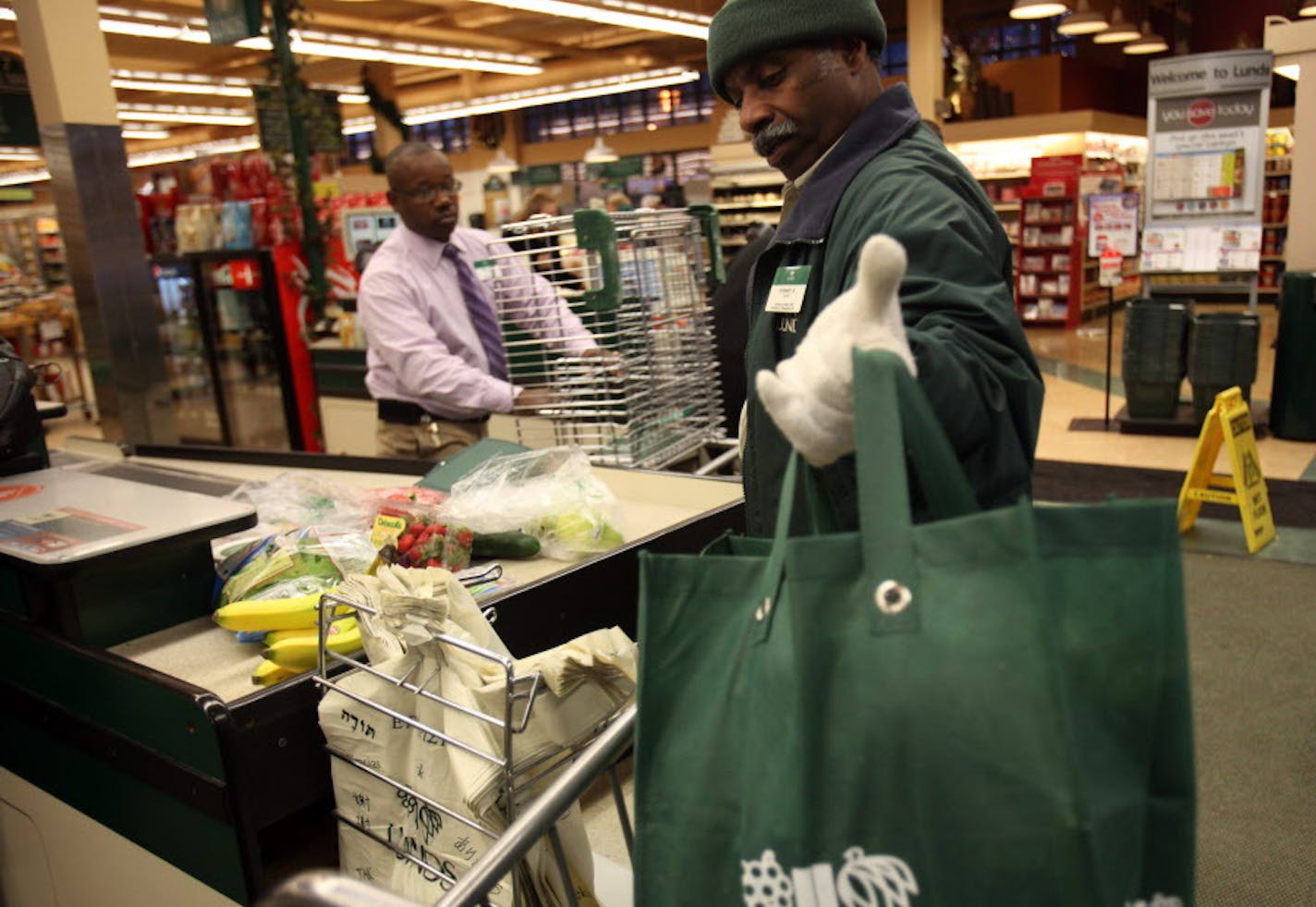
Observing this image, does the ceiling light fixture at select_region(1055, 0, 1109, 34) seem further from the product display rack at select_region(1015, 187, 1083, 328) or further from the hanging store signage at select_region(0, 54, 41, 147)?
the hanging store signage at select_region(0, 54, 41, 147)

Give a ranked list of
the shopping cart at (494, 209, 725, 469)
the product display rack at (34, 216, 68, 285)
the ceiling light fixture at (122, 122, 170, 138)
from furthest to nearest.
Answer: the ceiling light fixture at (122, 122, 170, 138) → the product display rack at (34, 216, 68, 285) → the shopping cart at (494, 209, 725, 469)

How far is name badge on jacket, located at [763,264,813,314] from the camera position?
4.86ft

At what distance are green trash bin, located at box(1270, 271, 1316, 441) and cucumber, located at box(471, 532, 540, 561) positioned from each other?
6.71m

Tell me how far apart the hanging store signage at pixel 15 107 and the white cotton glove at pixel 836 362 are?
7.32 metres

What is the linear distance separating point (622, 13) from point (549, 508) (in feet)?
29.6

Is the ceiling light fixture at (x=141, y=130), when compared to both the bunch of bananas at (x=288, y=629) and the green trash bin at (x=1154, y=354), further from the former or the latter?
the bunch of bananas at (x=288, y=629)

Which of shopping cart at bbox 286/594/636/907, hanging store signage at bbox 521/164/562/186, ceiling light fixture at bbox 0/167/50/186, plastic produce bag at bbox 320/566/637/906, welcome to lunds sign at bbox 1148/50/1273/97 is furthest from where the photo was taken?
ceiling light fixture at bbox 0/167/50/186

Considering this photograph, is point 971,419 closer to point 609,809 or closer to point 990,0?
point 609,809

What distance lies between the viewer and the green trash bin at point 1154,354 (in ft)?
23.5

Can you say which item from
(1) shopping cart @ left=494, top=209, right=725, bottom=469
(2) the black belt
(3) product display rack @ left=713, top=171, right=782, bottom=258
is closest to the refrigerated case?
(2) the black belt

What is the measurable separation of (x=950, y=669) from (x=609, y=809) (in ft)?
5.63

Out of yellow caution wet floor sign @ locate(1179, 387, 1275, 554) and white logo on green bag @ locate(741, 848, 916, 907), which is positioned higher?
white logo on green bag @ locate(741, 848, 916, 907)

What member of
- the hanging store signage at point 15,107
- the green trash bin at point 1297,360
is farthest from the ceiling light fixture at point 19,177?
the green trash bin at point 1297,360

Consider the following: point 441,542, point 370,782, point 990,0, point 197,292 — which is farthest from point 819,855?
point 990,0
